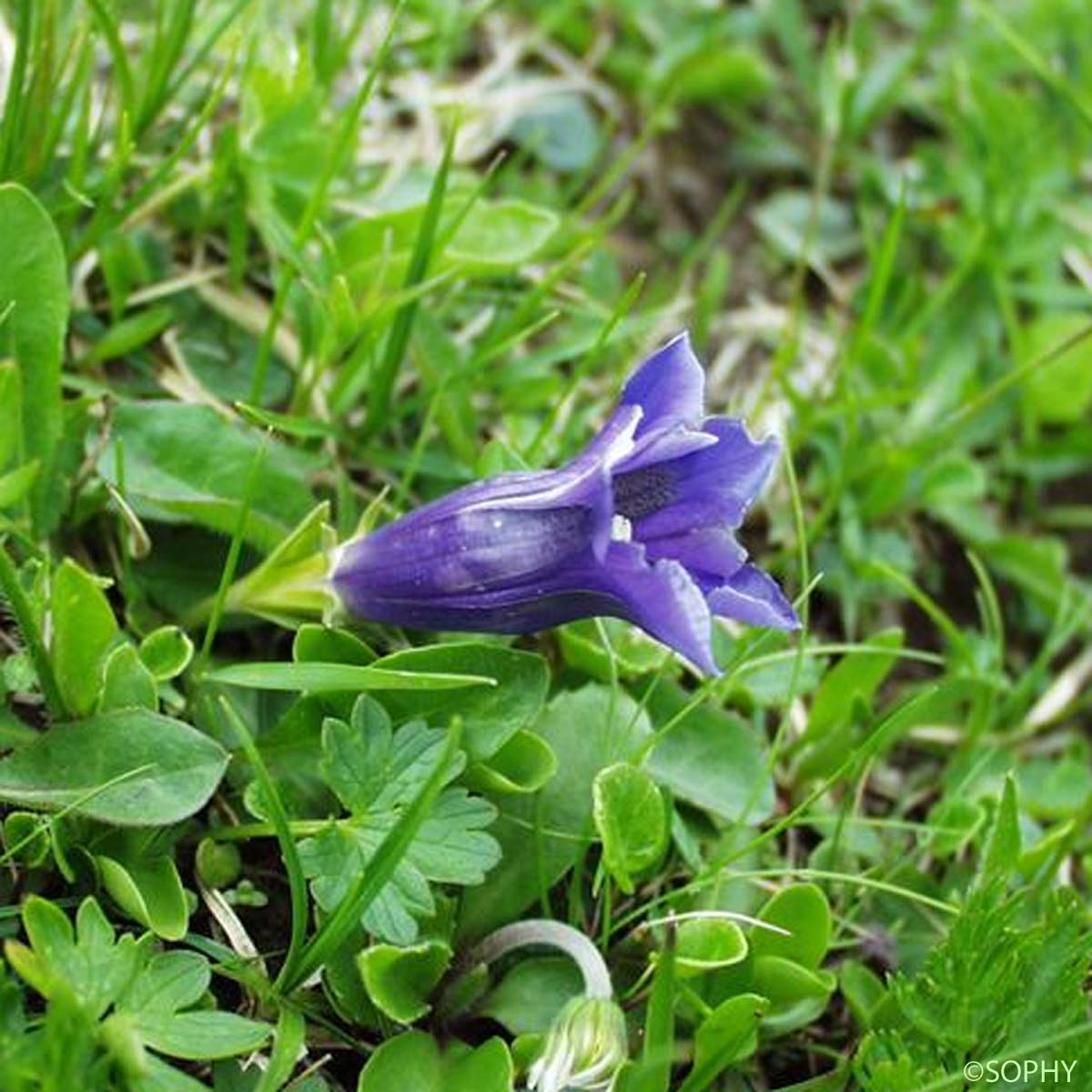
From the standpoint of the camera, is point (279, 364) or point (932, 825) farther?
point (279, 364)

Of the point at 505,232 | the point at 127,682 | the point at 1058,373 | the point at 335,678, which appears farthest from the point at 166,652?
the point at 1058,373

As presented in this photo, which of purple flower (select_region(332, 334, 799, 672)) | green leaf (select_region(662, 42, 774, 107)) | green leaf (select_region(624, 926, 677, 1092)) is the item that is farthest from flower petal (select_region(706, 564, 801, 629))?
green leaf (select_region(662, 42, 774, 107))

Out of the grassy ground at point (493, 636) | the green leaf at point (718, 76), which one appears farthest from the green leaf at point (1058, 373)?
the green leaf at point (718, 76)

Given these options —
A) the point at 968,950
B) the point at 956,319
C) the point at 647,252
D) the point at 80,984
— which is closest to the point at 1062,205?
the point at 956,319

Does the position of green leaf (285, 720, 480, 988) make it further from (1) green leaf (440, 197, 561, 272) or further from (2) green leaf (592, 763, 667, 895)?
(1) green leaf (440, 197, 561, 272)

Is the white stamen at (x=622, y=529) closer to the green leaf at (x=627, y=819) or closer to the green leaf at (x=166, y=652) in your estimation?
the green leaf at (x=627, y=819)

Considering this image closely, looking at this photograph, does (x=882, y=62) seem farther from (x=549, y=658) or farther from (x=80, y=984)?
(x=80, y=984)

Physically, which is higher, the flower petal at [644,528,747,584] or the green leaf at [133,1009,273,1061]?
the flower petal at [644,528,747,584]
